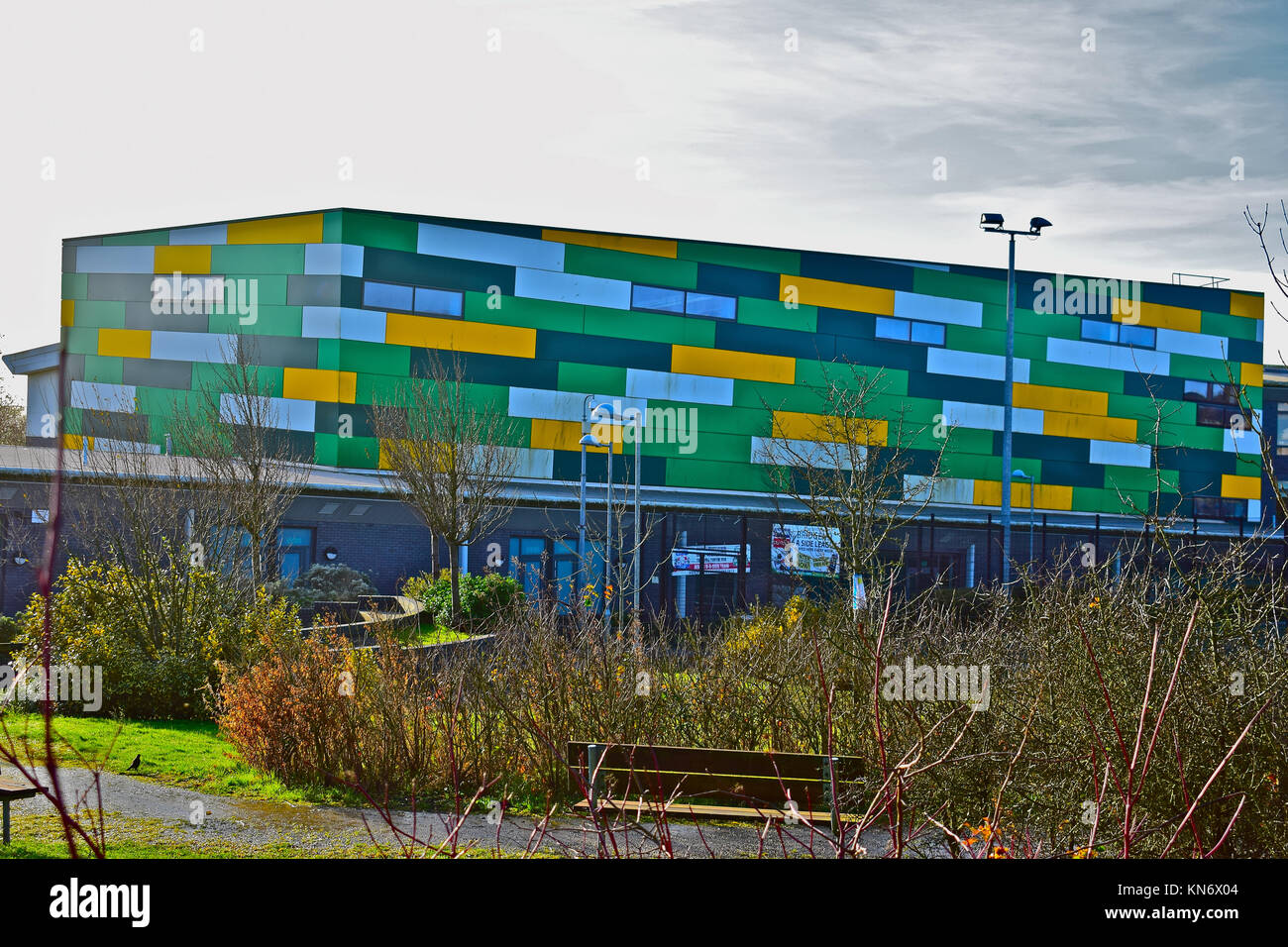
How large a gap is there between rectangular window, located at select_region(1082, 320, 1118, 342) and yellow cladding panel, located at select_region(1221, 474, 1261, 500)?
23.6ft

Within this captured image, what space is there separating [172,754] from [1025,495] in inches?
1334

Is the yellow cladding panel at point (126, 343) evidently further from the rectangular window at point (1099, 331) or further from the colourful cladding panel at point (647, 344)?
the rectangular window at point (1099, 331)

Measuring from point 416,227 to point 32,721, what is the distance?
22.3 meters

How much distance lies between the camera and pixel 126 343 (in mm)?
32688

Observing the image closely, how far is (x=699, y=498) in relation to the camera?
114 feet

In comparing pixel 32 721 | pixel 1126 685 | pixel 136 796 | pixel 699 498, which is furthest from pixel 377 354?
pixel 1126 685

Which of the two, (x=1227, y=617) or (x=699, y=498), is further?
(x=699, y=498)

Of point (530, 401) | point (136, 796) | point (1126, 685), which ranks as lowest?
point (136, 796)

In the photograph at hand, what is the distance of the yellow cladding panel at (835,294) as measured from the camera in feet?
119

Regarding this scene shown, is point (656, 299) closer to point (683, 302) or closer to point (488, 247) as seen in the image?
point (683, 302)

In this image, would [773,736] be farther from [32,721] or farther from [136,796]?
[32,721]

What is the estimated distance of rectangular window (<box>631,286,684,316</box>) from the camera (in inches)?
1366

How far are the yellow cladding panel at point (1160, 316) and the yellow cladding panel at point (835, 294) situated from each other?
9.84 meters
